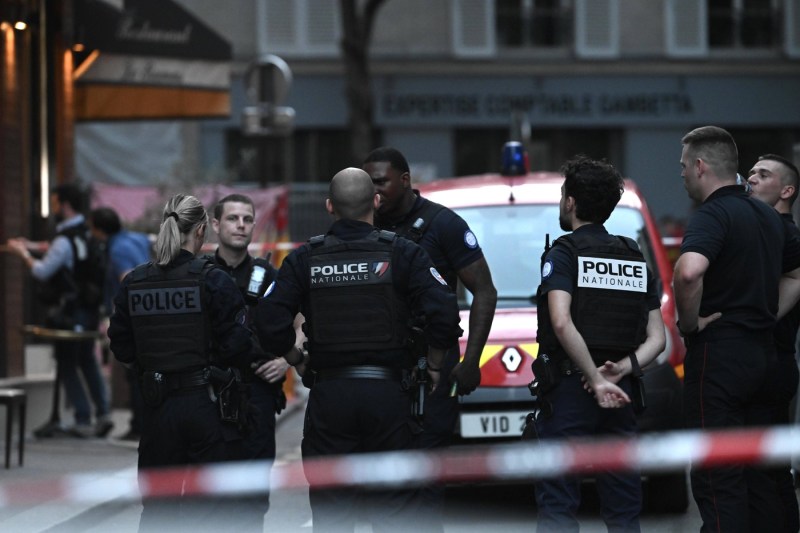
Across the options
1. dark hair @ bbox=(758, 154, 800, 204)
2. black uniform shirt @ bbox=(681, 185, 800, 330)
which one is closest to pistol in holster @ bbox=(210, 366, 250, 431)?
black uniform shirt @ bbox=(681, 185, 800, 330)

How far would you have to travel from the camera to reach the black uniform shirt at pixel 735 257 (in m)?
6.34

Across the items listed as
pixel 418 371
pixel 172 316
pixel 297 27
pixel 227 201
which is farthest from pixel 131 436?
pixel 297 27

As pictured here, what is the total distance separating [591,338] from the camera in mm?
6281

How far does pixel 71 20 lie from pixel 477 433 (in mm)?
7019

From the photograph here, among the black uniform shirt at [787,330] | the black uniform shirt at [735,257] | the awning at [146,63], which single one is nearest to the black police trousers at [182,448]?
the black uniform shirt at [735,257]

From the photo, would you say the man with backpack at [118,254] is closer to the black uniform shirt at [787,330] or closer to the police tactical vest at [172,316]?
the police tactical vest at [172,316]

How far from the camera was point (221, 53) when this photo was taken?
1562cm

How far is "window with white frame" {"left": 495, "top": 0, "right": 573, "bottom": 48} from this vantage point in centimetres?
3266

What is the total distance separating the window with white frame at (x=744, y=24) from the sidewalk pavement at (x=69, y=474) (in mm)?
22940

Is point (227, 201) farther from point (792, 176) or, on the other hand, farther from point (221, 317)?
point (792, 176)

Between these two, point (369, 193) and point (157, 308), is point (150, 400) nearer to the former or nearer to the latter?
point (157, 308)

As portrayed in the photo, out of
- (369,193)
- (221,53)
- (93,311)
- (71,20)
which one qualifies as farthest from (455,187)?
(221,53)

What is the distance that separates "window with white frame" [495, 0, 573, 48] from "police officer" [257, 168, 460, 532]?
2693 cm

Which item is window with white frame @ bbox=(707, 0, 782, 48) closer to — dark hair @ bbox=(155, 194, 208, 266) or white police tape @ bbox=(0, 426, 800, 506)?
white police tape @ bbox=(0, 426, 800, 506)
